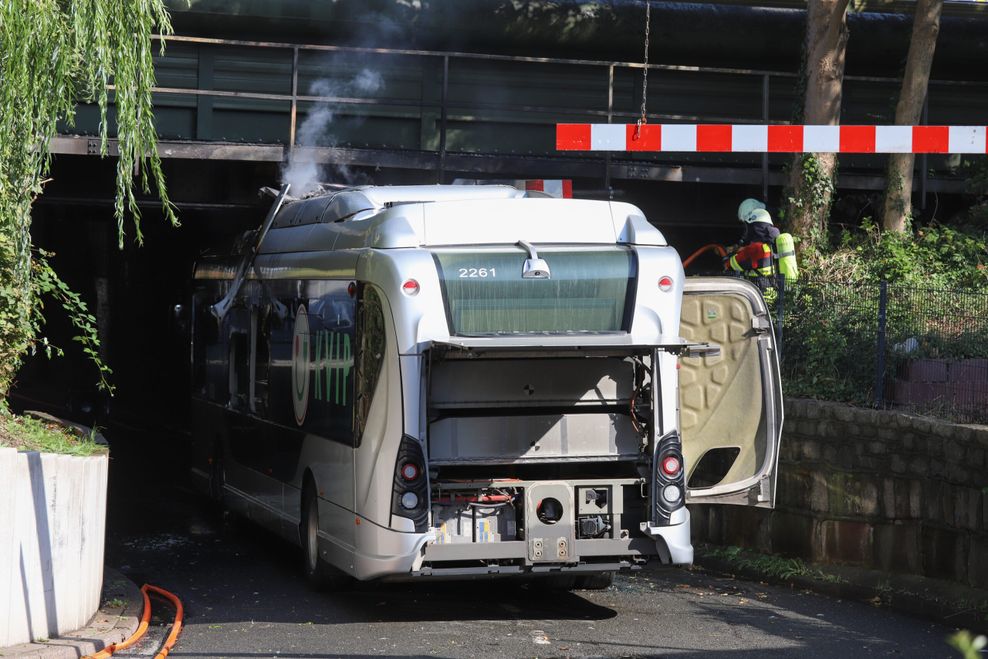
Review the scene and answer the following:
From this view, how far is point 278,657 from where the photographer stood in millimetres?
9086

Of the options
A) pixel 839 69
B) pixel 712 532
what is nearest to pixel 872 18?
pixel 839 69

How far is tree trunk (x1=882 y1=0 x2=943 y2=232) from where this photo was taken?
699 inches

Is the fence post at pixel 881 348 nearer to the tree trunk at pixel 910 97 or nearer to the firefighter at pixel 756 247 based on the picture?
the firefighter at pixel 756 247

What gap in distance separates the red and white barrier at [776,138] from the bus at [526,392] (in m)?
2.22

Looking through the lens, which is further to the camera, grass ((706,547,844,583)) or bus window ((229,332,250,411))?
bus window ((229,332,250,411))

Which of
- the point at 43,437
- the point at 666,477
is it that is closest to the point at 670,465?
the point at 666,477

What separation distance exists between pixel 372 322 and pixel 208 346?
6636 mm

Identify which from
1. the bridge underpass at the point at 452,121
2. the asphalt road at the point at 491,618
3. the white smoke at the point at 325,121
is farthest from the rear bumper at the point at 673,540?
the white smoke at the point at 325,121

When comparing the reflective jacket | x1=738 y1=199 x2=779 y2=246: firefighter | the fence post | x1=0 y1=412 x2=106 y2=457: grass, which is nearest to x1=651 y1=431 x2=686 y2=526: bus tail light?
the fence post

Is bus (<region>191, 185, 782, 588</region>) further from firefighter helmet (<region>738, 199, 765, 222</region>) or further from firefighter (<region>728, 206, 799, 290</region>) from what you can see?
firefighter helmet (<region>738, 199, 765, 222</region>)

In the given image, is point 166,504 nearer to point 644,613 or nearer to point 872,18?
point 644,613

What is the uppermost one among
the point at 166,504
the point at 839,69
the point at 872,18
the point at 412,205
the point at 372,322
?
the point at 872,18

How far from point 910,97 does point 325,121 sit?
8.21 meters

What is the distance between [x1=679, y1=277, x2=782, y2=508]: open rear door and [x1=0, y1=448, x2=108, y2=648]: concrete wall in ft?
14.4
